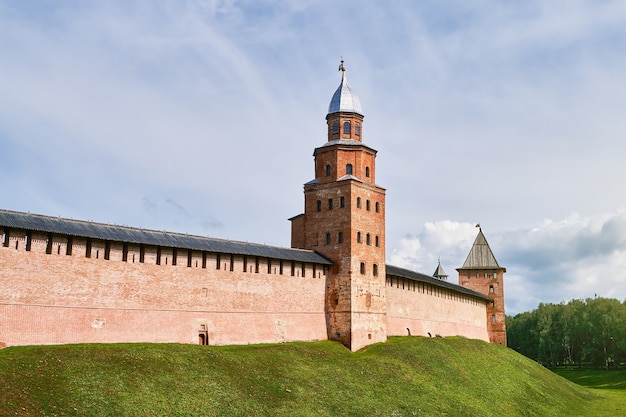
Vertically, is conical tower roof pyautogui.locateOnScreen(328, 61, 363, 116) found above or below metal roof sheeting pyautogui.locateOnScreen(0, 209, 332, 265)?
above

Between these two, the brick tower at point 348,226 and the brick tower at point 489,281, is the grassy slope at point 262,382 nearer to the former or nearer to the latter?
the brick tower at point 348,226

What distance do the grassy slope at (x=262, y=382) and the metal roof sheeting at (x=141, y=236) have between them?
449 cm

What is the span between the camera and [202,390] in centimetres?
2144

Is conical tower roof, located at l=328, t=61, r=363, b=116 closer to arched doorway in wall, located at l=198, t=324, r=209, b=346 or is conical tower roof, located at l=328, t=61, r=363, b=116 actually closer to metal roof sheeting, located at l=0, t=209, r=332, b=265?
metal roof sheeting, located at l=0, t=209, r=332, b=265

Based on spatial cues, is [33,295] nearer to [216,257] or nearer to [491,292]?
[216,257]

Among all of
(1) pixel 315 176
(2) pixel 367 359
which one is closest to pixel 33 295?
(2) pixel 367 359

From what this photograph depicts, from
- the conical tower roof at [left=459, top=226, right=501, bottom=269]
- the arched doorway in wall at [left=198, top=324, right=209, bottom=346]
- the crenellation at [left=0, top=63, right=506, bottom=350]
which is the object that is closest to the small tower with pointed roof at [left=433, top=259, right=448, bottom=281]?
the conical tower roof at [left=459, top=226, right=501, bottom=269]

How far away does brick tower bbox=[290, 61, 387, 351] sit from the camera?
1358 inches

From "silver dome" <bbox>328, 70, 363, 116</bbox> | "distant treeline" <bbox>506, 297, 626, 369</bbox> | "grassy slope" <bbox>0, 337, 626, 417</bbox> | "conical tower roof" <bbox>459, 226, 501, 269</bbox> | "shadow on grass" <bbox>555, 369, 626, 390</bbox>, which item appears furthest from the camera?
"distant treeline" <bbox>506, 297, 626, 369</bbox>

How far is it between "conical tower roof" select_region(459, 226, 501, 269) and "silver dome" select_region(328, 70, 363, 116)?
30.3 m

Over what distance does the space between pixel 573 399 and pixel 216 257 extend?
2675cm

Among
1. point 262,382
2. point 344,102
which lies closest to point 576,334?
point 344,102

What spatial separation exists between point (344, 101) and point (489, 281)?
31.9 meters

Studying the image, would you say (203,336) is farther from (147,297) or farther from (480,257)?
(480,257)
